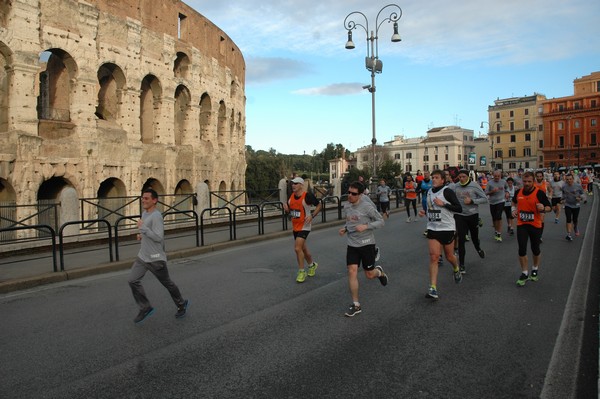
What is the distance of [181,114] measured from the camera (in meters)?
29.1

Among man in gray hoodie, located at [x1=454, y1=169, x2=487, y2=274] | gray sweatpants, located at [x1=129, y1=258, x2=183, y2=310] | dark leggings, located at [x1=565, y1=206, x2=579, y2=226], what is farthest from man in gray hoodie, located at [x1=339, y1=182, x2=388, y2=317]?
dark leggings, located at [x1=565, y1=206, x2=579, y2=226]

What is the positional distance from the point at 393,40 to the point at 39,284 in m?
19.7

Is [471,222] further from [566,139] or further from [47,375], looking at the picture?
[566,139]

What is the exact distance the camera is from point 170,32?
25.7 meters

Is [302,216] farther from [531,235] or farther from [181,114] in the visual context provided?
[181,114]

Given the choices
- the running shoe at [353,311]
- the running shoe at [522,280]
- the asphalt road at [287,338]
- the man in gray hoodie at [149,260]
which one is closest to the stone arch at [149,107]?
the asphalt road at [287,338]

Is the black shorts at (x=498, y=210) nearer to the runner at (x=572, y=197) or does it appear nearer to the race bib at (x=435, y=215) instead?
the runner at (x=572, y=197)

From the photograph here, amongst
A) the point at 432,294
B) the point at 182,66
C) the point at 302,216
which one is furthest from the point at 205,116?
the point at 432,294

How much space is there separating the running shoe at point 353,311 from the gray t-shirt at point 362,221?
2.82 ft

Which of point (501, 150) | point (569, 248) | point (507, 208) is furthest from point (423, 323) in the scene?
point (501, 150)

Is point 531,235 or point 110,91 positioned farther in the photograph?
point 110,91

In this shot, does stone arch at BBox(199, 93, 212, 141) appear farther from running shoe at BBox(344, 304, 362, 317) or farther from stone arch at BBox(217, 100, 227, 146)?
running shoe at BBox(344, 304, 362, 317)

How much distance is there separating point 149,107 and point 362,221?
74.2 feet

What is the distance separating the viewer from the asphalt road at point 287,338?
4109 mm
